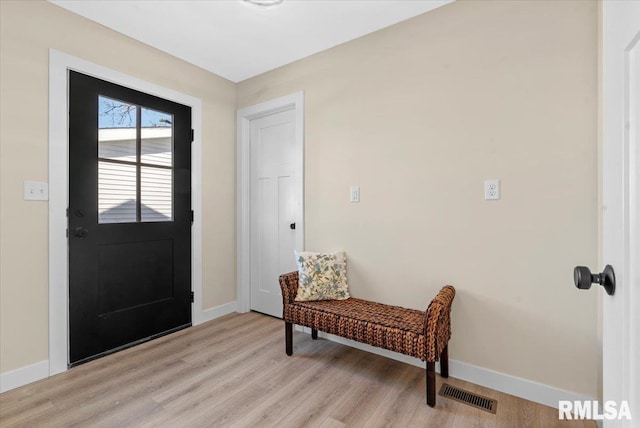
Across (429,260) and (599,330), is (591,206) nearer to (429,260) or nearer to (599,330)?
(599,330)

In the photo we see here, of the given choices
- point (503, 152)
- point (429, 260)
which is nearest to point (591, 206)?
point (503, 152)

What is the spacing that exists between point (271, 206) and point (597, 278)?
2.76 metres

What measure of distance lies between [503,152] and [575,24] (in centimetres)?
75

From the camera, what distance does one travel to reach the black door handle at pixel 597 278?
0.69 m

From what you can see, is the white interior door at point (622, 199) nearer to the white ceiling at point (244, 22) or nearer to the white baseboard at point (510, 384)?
the white baseboard at point (510, 384)

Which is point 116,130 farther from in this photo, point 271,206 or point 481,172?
point 481,172

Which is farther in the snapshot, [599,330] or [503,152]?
[503,152]

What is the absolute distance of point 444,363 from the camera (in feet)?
6.69

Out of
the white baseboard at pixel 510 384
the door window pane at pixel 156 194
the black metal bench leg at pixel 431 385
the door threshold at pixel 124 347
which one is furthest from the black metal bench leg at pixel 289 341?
the door window pane at pixel 156 194

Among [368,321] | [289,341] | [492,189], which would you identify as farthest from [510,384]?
[289,341]

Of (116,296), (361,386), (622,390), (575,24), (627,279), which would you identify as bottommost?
(361,386)

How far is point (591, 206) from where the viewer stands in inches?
65.2

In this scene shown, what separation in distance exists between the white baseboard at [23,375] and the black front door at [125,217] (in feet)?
0.55

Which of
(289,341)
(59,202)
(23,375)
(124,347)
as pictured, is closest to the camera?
(23,375)
